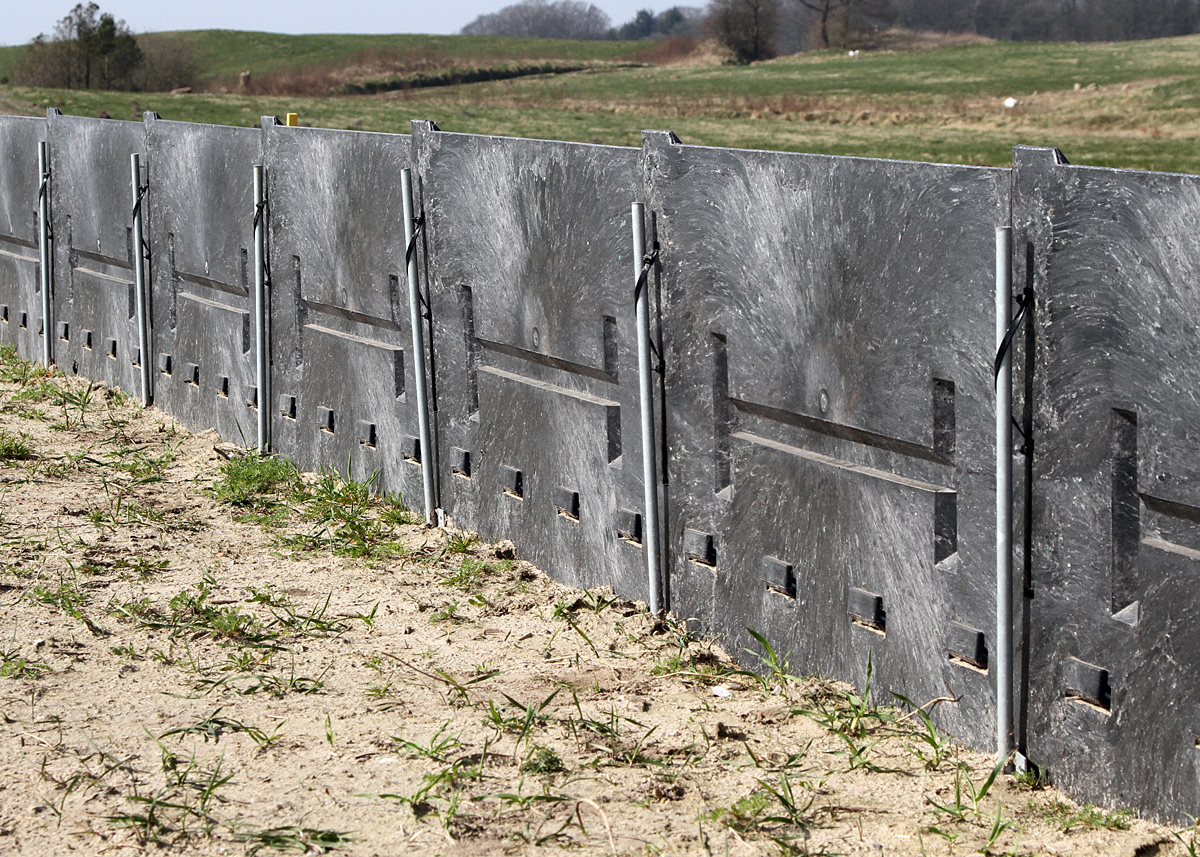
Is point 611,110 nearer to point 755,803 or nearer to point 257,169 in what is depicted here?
point 257,169

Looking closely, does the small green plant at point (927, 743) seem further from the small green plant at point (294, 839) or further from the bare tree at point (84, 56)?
the bare tree at point (84, 56)

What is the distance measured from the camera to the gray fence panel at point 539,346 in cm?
523

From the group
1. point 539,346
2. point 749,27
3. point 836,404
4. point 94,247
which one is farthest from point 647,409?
point 749,27

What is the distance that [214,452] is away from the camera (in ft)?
26.3

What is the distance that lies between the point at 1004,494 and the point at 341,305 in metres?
4.13

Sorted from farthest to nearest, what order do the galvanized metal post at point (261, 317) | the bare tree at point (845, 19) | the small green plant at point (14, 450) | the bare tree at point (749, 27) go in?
the bare tree at point (845, 19)
the bare tree at point (749, 27)
the small green plant at point (14, 450)
the galvanized metal post at point (261, 317)

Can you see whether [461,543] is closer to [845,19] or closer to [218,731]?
[218,731]

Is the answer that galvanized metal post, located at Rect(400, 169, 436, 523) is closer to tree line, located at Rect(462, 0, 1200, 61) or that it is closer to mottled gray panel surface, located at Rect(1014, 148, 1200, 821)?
mottled gray panel surface, located at Rect(1014, 148, 1200, 821)

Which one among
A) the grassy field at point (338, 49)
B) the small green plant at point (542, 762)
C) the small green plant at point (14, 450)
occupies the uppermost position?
the grassy field at point (338, 49)

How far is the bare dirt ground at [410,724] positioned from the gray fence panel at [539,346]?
21cm

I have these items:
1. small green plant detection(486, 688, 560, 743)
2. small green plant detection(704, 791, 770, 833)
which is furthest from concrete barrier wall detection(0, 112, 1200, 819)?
small green plant detection(486, 688, 560, 743)

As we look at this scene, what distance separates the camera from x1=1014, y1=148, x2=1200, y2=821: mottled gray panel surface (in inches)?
128

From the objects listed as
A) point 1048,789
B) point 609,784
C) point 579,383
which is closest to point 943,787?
point 1048,789

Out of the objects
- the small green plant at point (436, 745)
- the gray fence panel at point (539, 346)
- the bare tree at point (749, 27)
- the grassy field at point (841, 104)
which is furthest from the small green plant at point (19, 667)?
the bare tree at point (749, 27)
